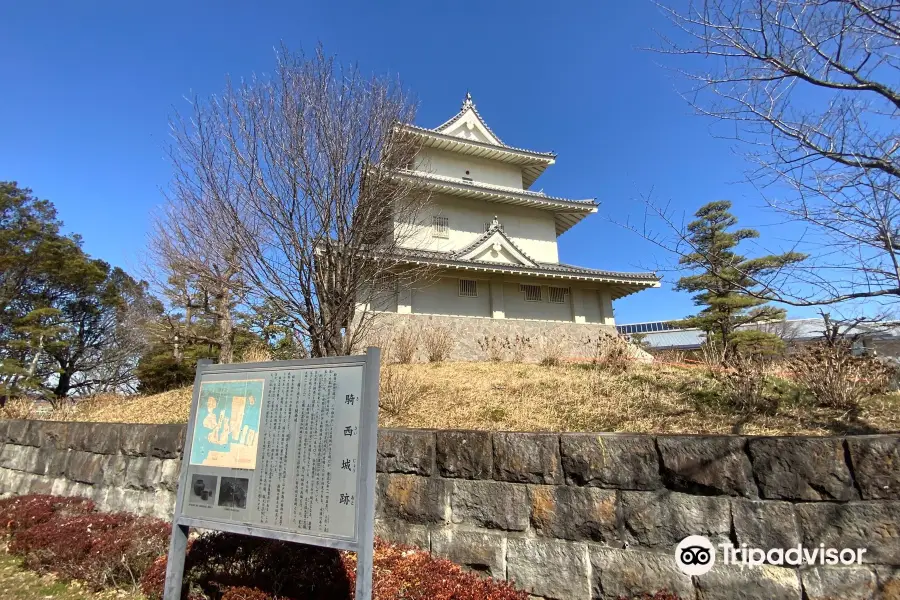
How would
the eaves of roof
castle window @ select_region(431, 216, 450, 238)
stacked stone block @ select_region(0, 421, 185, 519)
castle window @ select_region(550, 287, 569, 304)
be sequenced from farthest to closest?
1. castle window @ select_region(431, 216, 450, 238)
2. castle window @ select_region(550, 287, 569, 304)
3. the eaves of roof
4. stacked stone block @ select_region(0, 421, 185, 519)

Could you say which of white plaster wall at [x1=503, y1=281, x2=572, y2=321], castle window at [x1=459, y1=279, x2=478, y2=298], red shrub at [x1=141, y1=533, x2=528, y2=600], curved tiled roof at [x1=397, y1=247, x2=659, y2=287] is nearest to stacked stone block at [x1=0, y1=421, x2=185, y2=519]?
red shrub at [x1=141, y1=533, x2=528, y2=600]

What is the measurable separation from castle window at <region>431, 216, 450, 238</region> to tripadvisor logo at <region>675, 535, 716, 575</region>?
1609 cm

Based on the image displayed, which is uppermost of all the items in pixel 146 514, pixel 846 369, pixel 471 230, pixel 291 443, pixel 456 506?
pixel 471 230

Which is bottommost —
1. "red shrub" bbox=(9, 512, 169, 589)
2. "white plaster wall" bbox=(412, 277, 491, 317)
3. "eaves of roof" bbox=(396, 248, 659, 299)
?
"red shrub" bbox=(9, 512, 169, 589)

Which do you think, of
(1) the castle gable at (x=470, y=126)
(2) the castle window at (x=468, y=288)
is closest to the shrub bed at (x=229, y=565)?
(2) the castle window at (x=468, y=288)

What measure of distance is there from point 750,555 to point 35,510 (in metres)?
7.90

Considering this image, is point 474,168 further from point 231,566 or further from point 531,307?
point 231,566

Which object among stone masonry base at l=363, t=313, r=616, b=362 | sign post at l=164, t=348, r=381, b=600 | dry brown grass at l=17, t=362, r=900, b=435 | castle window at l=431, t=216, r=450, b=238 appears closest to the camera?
sign post at l=164, t=348, r=381, b=600

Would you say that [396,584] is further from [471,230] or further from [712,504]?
[471,230]

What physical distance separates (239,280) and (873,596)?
342 inches

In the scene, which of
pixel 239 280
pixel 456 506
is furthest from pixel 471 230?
pixel 456 506

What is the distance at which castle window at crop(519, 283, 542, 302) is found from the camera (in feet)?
58.8

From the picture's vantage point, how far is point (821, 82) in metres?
3.86

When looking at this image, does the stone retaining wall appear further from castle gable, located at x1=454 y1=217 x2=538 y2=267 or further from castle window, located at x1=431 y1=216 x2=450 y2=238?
castle window, located at x1=431 y1=216 x2=450 y2=238
